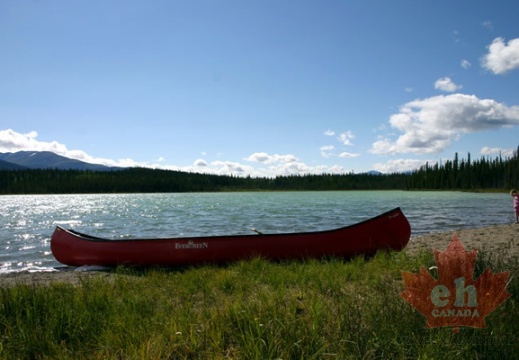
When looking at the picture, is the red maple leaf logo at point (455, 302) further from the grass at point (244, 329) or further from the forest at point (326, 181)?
the forest at point (326, 181)

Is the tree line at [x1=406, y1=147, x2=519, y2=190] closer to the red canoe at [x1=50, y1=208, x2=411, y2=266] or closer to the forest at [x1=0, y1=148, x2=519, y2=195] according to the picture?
the forest at [x1=0, y1=148, x2=519, y2=195]

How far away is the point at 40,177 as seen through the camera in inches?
6319

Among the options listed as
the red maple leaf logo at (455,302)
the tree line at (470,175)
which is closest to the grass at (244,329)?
the red maple leaf logo at (455,302)

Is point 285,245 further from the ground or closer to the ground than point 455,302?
closer to the ground

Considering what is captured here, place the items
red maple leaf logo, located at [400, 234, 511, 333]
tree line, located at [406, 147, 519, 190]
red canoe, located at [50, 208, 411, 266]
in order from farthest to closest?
tree line, located at [406, 147, 519, 190] < red canoe, located at [50, 208, 411, 266] < red maple leaf logo, located at [400, 234, 511, 333]

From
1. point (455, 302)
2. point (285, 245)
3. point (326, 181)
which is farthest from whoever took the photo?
point (326, 181)

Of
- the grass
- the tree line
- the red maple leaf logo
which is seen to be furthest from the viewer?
the tree line

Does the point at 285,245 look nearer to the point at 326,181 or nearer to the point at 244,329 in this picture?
the point at 244,329

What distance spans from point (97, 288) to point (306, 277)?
465cm

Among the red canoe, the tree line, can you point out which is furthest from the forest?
the red canoe

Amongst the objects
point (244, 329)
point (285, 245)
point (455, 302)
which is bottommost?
point (285, 245)

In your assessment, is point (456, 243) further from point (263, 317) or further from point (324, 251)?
point (324, 251)

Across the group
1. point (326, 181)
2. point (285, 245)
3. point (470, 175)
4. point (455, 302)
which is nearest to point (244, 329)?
point (455, 302)

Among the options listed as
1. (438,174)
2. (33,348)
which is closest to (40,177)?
(438,174)
